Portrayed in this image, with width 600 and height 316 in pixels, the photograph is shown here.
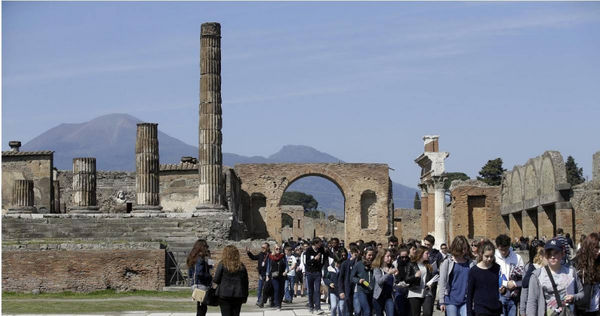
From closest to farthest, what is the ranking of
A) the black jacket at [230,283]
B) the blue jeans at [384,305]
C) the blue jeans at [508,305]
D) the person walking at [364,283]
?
1. the blue jeans at [508,305]
2. the black jacket at [230,283]
3. the blue jeans at [384,305]
4. the person walking at [364,283]

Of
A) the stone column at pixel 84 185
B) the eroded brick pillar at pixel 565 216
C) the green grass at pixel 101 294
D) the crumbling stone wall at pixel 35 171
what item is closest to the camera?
the green grass at pixel 101 294

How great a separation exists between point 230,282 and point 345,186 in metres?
45.3

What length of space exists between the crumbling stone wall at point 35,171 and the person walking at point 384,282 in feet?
99.1

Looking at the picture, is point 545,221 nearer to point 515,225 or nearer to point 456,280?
point 515,225

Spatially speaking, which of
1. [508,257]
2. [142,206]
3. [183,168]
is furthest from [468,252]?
[183,168]

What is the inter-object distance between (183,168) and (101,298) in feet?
77.6

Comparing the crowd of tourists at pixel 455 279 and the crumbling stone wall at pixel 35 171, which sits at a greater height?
the crumbling stone wall at pixel 35 171

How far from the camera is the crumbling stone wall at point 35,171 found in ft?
142

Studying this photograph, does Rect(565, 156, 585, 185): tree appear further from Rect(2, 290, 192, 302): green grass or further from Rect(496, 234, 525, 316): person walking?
Rect(496, 234, 525, 316): person walking

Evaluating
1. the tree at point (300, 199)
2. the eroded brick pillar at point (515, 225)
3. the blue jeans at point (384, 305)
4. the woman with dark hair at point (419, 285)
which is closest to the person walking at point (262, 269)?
the blue jeans at point (384, 305)

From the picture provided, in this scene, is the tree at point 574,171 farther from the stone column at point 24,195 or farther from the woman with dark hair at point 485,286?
the woman with dark hair at point 485,286

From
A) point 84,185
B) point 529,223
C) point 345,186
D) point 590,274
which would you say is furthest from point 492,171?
point 590,274

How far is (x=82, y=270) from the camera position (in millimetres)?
24844

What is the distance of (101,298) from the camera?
920 inches
